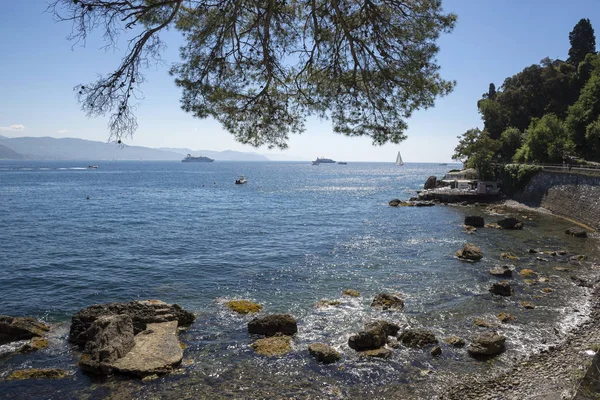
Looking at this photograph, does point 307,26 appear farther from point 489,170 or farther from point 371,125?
point 489,170

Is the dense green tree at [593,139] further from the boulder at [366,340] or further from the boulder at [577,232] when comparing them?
the boulder at [366,340]

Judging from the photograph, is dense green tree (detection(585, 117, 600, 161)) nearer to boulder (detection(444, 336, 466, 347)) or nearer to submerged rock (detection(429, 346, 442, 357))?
boulder (detection(444, 336, 466, 347))

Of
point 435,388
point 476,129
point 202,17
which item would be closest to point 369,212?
point 476,129

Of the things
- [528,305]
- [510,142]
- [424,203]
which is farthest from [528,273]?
[510,142]

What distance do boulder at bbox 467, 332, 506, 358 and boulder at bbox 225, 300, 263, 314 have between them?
921 cm

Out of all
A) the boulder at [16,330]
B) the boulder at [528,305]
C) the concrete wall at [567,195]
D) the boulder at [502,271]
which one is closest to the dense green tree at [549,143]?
the concrete wall at [567,195]

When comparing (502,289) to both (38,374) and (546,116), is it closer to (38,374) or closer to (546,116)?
(38,374)

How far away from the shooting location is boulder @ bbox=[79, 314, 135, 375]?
13.0 metres

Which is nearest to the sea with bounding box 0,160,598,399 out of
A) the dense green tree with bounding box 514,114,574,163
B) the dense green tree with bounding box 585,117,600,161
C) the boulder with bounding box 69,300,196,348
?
the boulder with bounding box 69,300,196,348

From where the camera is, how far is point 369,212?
55.7 meters

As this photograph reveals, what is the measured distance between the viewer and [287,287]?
22.0 metres

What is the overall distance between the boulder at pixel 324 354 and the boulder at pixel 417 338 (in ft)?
8.91

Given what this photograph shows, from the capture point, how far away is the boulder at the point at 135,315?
50.5ft

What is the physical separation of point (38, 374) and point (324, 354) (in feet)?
30.5
